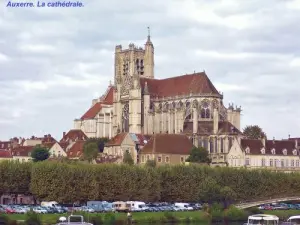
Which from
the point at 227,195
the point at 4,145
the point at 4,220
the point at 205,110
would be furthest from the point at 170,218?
the point at 4,145

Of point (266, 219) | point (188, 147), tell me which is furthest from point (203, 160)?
point (266, 219)

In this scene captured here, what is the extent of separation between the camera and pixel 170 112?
516 ft

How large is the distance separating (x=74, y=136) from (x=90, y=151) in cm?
3234

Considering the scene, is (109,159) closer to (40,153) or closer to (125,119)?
(40,153)

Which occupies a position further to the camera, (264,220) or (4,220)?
(264,220)

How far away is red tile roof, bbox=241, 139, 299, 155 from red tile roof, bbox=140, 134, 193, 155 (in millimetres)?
10437

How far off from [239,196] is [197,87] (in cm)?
5782

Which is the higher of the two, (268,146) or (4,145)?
(4,145)

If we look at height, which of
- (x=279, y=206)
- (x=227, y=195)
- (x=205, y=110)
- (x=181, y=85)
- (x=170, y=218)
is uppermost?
(x=181, y=85)

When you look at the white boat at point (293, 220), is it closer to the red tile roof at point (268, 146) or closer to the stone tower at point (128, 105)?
the red tile roof at point (268, 146)

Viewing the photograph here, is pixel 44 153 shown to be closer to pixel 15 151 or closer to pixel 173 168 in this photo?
pixel 15 151

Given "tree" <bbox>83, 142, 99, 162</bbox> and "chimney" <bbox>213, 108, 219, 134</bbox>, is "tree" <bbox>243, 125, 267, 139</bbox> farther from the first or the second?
"tree" <bbox>83, 142, 99, 162</bbox>

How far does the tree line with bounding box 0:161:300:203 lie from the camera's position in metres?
90.9

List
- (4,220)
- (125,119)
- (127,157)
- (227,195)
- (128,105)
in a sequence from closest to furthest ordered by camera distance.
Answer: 1. (4,220)
2. (227,195)
3. (127,157)
4. (128,105)
5. (125,119)
